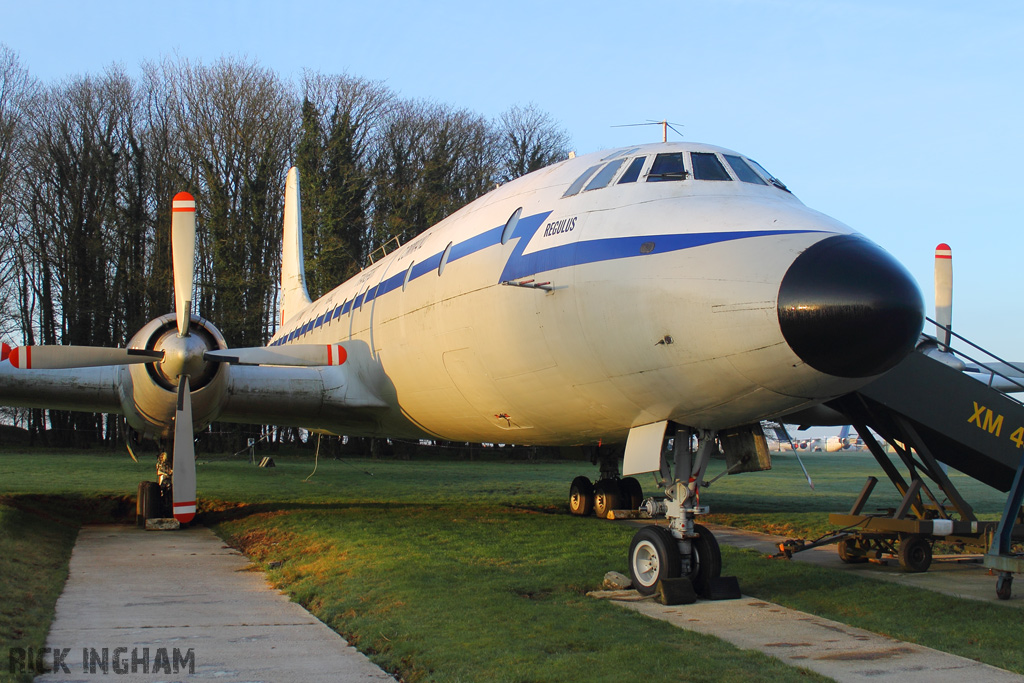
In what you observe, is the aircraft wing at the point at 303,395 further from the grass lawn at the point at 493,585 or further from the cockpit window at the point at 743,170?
the cockpit window at the point at 743,170

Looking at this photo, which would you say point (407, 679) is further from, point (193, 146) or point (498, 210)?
point (193, 146)

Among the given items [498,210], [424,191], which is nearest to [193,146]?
[424,191]

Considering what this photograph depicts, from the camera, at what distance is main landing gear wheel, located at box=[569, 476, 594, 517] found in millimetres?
14594

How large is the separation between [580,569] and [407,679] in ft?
12.8

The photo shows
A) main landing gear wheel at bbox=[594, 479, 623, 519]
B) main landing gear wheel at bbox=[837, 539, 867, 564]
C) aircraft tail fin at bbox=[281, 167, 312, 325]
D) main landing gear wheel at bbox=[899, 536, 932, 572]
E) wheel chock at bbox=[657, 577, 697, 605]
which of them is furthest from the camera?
aircraft tail fin at bbox=[281, 167, 312, 325]

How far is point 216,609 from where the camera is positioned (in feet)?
23.4

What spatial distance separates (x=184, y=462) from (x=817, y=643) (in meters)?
7.86

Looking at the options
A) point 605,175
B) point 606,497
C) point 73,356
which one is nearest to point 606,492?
point 606,497

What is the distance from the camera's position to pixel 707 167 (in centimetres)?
768

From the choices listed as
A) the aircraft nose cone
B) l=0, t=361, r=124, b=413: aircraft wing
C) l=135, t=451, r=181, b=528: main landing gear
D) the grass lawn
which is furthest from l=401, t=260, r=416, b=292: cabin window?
the aircraft nose cone

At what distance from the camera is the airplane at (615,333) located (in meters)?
5.82

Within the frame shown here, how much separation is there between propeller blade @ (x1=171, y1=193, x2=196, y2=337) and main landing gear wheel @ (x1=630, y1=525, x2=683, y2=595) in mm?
6653

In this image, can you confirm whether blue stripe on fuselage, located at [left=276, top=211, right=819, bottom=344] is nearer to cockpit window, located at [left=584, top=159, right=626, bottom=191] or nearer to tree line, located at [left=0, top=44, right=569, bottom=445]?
cockpit window, located at [left=584, top=159, right=626, bottom=191]

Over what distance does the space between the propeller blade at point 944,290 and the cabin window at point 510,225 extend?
21.8 ft
